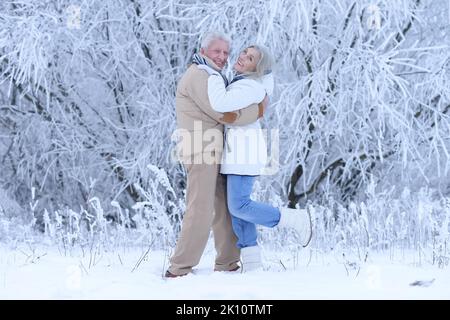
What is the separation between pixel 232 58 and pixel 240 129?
211cm

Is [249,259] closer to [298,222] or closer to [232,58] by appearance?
[298,222]

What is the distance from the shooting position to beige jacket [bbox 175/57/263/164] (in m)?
4.11

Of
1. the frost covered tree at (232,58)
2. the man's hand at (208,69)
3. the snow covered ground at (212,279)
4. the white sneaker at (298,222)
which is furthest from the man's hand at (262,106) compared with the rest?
the frost covered tree at (232,58)

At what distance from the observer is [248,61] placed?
4.27 metres

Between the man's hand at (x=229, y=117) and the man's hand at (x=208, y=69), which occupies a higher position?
the man's hand at (x=208, y=69)

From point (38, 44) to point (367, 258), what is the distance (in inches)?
124

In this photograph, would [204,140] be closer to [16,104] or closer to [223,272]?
[223,272]

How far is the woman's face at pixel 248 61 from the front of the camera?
426 centimetres

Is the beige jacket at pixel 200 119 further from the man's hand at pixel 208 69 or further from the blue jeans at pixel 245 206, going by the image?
the blue jeans at pixel 245 206

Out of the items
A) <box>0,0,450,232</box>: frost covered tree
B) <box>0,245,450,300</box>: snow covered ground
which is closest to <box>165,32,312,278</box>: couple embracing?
<box>0,245,450,300</box>: snow covered ground

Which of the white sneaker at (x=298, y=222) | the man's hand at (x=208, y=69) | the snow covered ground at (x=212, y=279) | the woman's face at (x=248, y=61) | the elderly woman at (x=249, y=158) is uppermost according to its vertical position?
the woman's face at (x=248, y=61)

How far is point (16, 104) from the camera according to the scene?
758 centimetres

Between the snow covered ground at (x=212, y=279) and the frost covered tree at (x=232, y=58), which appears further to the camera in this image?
the frost covered tree at (x=232, y=58)

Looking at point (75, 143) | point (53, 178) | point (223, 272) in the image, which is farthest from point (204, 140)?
point (53, 178)
